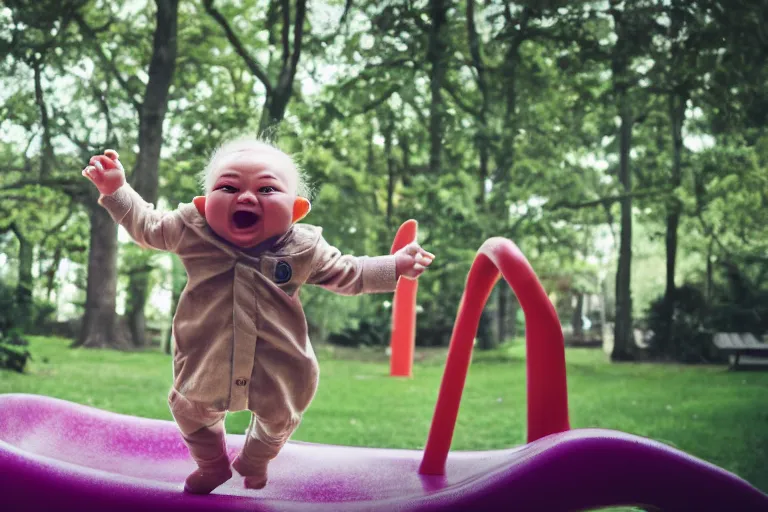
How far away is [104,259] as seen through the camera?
79.1 inches

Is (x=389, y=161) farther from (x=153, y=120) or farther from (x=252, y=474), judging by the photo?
(x=252, y=474)

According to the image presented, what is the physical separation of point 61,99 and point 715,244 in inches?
69.2

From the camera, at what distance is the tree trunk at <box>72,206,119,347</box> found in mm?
1993

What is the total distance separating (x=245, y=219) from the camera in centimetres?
75

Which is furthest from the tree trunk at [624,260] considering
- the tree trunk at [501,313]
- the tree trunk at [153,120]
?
the tree trunk at [153,120]

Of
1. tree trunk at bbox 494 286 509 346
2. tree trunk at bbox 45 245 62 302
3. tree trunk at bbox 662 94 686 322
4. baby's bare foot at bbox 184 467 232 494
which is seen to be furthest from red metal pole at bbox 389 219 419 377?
tree trunk at bbox 45 245 62 302

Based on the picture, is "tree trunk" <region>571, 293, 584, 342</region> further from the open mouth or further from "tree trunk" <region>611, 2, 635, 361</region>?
the open mouth

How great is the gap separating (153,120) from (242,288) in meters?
1.43

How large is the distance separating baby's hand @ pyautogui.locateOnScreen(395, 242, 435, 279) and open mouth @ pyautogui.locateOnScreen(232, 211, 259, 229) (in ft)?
0.49

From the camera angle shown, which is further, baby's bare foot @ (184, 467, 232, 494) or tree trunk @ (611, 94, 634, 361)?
tree trunk @ (611, 94, 634, 361)

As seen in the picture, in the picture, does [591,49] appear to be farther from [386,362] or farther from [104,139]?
[104,139]

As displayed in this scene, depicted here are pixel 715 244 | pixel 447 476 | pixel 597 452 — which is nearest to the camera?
pixel 597 452

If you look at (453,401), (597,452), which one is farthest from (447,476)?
(597,452)

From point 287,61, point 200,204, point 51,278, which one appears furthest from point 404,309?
point 51,278
